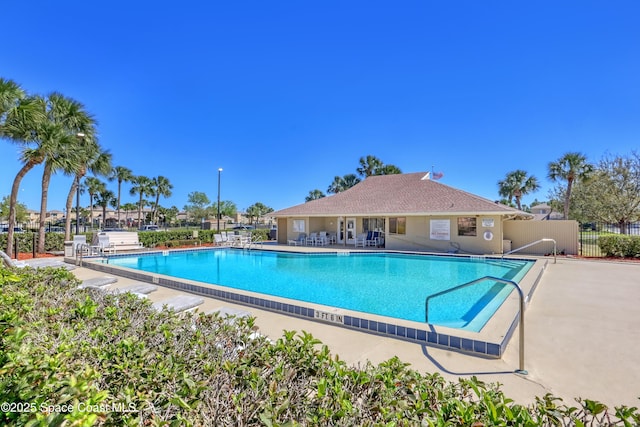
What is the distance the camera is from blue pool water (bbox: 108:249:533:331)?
7836 millimetres

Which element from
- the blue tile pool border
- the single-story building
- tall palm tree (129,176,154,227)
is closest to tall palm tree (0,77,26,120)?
the blue tile pool border

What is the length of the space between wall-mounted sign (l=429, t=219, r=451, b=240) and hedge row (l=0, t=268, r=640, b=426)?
668 inches

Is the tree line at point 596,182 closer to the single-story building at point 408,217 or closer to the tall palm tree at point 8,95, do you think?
the single-story building at point 408,217

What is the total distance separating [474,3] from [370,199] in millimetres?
12694

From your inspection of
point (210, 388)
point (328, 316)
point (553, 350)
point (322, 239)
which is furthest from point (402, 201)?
point (210, 388)

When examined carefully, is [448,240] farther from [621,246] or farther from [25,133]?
[25,133]

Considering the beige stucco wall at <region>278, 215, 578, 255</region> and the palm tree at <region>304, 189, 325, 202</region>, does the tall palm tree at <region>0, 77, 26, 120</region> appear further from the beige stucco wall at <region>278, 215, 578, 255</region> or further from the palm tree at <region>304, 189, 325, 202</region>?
the palm tree at <region>304, 189, 325, 202</region>

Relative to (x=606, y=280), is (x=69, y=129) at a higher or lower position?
higher

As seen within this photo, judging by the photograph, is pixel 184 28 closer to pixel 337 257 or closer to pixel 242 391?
pixel 337 257

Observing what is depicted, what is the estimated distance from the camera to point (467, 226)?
58.5 ft

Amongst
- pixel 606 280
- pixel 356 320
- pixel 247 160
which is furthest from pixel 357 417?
pixel 247 160

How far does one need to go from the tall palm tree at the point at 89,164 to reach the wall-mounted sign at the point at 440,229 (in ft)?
67.1

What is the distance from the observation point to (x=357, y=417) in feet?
5.76

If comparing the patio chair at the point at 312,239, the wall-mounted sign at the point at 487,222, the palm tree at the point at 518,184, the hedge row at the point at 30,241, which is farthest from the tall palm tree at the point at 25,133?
the palm tree at the point at 518,184
